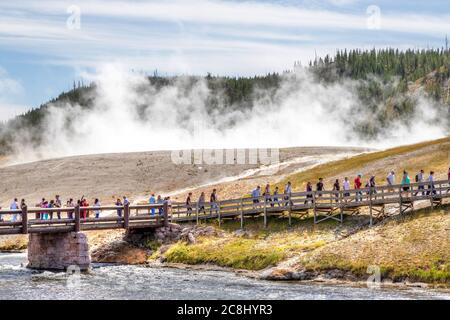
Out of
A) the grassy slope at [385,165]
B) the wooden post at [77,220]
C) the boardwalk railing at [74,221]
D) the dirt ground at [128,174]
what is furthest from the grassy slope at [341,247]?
the dirt ground at [128,174]

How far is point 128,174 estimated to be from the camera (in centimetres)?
9725

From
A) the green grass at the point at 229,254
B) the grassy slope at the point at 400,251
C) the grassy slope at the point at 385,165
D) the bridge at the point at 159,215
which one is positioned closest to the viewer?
the grassy slope at the point at 400,251

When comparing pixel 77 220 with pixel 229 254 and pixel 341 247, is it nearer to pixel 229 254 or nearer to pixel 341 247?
pixel 229 254

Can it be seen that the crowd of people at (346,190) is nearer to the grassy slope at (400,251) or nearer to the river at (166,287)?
the grassy slope at (400,251)

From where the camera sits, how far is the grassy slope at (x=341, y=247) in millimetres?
41750

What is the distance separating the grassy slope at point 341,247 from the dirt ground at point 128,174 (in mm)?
28133

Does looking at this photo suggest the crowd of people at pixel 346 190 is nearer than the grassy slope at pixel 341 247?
No

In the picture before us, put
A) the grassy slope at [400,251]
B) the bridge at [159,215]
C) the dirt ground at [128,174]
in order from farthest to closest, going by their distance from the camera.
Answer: the dirt ground at [128,174] < the bridge at [159,215] < the grassy slope at [400,251]

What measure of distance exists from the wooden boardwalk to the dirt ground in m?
24.2

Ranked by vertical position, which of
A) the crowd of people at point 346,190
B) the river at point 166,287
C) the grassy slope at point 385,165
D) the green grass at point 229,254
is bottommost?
the river at point 166,287

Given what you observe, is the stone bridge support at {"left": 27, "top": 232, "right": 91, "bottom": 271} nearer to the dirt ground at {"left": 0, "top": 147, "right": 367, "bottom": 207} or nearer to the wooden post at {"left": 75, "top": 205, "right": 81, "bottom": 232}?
the wooden post at {"left": 75, "top": 205, "right": 81, "bottom": 232}

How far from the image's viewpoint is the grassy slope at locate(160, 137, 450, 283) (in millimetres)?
41750
